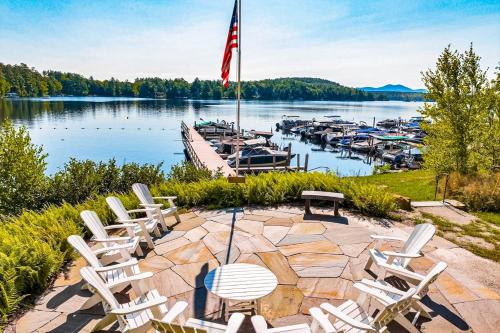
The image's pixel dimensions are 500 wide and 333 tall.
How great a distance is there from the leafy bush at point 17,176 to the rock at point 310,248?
248 inches

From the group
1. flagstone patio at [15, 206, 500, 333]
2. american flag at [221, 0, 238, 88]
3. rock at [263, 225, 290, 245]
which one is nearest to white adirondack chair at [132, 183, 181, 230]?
flagstone patio at [15, 206, 500, 333]

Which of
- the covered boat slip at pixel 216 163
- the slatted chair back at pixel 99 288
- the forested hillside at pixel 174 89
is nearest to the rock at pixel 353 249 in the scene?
the slatted chair back at pixel 99 288

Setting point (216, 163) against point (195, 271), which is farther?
point (216, 163)

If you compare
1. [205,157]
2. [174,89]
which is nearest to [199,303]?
[205,157]

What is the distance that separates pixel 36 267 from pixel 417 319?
4.54m

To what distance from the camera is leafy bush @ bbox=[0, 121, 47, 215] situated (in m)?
7.34

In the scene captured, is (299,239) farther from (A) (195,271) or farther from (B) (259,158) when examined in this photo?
(B) (259,158)

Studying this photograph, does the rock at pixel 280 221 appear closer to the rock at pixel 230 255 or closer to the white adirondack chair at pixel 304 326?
the rock at pixel 230 255

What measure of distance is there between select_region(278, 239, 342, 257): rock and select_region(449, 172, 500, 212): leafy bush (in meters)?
5.16

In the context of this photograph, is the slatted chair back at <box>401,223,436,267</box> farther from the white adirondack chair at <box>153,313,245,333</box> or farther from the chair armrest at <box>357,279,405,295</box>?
the white adirondack chair at <box>153,313,245,333</box>

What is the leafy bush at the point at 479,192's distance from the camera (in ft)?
25.6

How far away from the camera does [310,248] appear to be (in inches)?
196

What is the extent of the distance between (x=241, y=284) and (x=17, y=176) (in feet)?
23.1

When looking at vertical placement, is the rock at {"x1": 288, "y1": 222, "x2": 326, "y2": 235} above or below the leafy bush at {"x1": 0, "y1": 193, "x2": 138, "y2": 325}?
below
